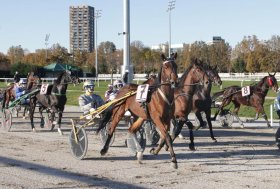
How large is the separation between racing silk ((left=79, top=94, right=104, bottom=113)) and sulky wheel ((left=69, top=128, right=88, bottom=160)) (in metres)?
2.20

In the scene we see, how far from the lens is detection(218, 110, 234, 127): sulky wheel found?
18062 millimetres

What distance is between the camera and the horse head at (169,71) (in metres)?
9.31

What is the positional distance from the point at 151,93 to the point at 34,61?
338ft

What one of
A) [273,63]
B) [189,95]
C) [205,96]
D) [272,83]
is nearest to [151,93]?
[189,95]

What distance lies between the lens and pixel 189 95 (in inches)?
472

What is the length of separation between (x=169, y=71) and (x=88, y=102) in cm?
409

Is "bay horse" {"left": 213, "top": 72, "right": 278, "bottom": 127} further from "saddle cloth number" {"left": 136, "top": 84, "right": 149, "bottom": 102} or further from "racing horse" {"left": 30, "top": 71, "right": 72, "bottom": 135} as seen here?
"saddle cloth number" {"left": 136, "top": 84, "right": 149, "bottom": 102}

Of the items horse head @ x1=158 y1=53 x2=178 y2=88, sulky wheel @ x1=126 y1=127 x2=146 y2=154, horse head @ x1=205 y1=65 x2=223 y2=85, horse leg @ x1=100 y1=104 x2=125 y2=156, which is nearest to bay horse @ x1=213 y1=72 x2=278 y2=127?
horse head @ x1=205 y1=65 x2=223 y2=85

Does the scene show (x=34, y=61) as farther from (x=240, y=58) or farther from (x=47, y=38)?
(x=240, y=58)

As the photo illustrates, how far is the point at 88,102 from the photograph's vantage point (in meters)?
13.0

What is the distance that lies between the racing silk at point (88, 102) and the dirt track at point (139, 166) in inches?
39.8

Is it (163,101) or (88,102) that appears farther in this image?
(88,102)

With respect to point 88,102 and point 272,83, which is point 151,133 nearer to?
point 88,102

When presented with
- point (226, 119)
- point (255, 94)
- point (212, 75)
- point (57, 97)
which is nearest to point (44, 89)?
point (57, 97)
